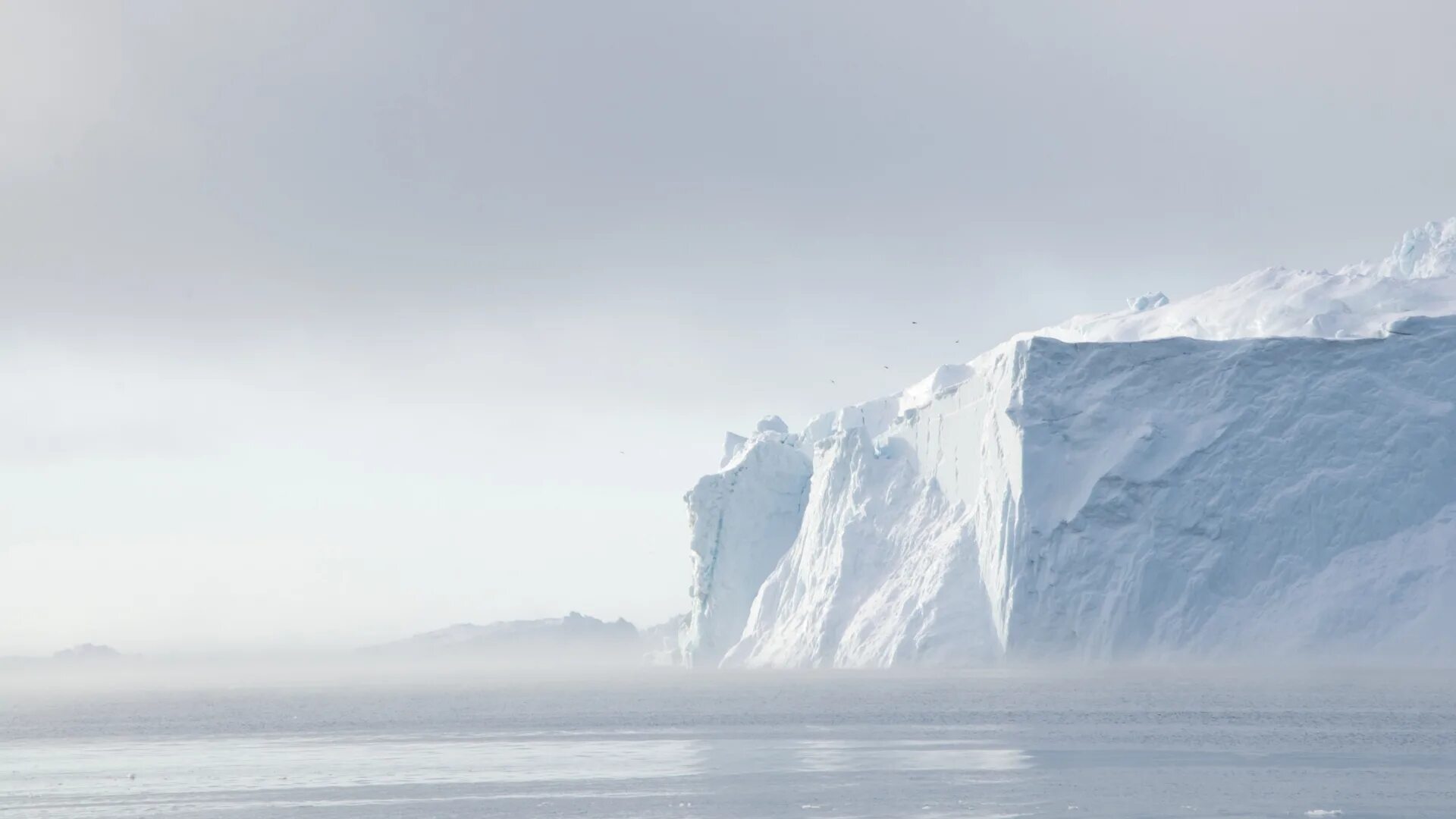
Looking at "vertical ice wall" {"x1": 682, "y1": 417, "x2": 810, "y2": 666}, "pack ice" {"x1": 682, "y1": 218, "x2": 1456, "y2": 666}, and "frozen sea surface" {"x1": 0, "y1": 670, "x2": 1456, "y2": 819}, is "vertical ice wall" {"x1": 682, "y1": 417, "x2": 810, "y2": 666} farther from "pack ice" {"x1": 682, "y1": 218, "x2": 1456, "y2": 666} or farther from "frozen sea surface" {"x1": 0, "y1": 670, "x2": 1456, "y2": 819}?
"frozen sea surface" {"x1": 0, "y1": 670, "x2": 1456, "y2": 819}

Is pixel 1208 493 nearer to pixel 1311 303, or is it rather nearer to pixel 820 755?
pixel 1311 303

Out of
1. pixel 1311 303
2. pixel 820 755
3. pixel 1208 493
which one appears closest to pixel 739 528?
pixel 1208 493

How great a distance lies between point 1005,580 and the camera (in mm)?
66125

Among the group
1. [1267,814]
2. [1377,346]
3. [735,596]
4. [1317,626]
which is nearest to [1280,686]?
[1317,626]

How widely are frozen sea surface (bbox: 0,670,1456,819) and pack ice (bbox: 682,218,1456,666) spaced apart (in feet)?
19.1

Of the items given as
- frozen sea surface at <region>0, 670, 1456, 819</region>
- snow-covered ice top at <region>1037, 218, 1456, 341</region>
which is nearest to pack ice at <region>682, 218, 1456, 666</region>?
snow-covered ice top at <region>1037, 218, 1456, 341</region>

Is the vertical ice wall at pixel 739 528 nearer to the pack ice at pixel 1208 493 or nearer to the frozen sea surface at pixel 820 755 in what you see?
the pack ice at pixel 1208 493

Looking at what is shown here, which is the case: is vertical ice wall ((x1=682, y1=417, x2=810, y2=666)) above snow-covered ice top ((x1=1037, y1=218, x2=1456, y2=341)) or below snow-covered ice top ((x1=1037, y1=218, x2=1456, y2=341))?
below

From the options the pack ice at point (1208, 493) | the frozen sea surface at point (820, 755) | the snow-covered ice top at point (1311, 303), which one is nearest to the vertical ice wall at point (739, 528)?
the pack ice at point (1208, 493)

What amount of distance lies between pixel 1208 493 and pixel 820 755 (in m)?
36.2

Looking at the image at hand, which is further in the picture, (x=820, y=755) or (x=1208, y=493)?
(x=1208, y=493)

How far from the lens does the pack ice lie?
63.2 metres

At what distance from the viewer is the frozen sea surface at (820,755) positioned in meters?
25.7

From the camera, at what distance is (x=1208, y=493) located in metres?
65.0
